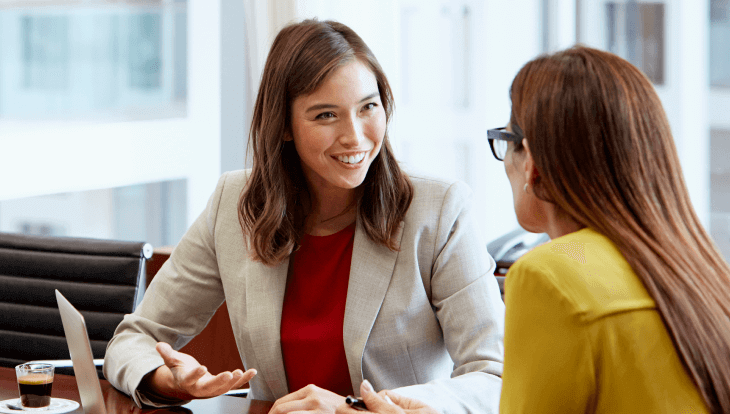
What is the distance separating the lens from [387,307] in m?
1.57

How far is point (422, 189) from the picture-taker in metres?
1.66

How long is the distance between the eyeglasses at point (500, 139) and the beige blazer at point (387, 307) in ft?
1.52

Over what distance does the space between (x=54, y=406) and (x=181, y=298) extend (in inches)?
15.7

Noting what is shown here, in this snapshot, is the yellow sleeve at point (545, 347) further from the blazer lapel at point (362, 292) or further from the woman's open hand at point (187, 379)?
the blazer lapel at point (362, 292)

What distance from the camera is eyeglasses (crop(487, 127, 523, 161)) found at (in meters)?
1.05

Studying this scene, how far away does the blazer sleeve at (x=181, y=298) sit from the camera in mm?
1655

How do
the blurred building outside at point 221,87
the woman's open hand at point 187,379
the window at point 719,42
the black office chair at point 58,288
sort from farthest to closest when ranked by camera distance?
the window at point 719,42 < the blurred building outside at point 221,87 < the black office chair at point 58,288 < the woman's open hand at point 187,379

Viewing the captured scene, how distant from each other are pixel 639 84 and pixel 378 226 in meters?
0.76

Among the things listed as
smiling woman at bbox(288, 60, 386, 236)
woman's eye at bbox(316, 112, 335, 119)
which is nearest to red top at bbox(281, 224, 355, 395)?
smiling woman at bbox(288, 60, 386, 236)

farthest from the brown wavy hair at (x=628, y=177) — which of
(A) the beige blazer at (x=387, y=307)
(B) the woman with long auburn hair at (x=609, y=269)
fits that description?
(A) the beige blazer at (x=387, y=307)

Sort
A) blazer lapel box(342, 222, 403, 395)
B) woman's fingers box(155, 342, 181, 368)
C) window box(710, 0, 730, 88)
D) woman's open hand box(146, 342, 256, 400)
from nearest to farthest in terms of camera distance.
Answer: woman's open hand box(146, 342, 256, 400)
woman's fingers box(155, 342, 181, 368)
blazer lapel box(342, 222, 403, 395)
window box(710, 0, 730, 88)

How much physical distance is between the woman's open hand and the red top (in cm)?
23

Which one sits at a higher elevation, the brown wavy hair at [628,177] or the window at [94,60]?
the window at [94,60]

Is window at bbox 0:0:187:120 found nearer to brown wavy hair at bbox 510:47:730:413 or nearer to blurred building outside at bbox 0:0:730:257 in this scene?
blurred building outside at bbox 0:0:730:257
